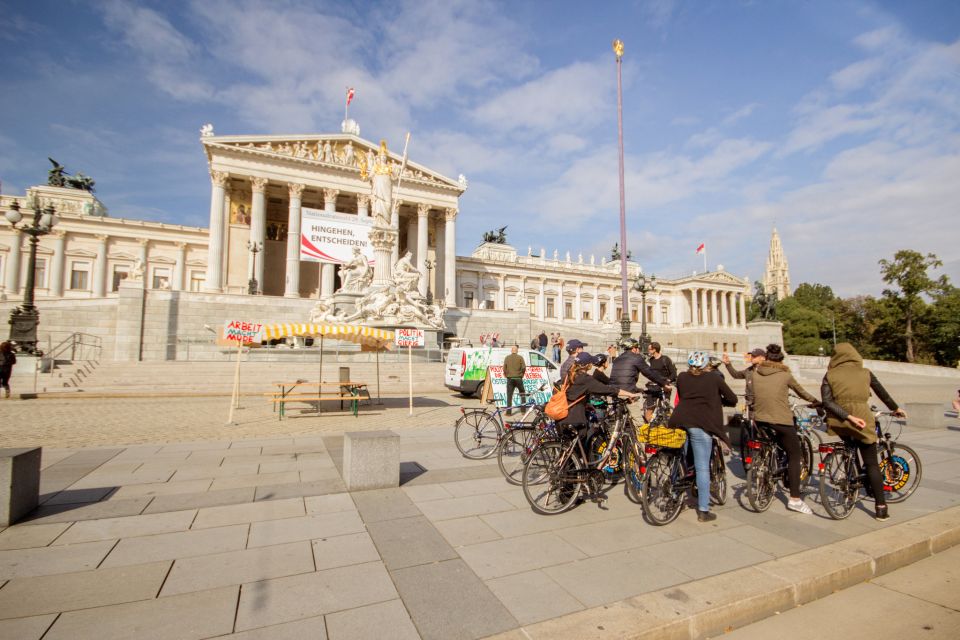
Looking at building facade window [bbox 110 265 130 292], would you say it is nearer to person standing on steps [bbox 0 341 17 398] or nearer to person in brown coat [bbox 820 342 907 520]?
person standing on steps [bbox 0 341 17 398]

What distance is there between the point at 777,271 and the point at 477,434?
144961 mm

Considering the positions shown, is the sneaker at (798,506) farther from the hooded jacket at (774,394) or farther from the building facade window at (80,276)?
the building facade window at (80,276)

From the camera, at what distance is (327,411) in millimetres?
13406

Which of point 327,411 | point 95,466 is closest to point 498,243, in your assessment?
point 327,411

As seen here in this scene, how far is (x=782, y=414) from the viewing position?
215 inches

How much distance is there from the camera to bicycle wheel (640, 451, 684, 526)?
5.10 metres

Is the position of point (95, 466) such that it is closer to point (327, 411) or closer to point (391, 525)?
point (391, 525)

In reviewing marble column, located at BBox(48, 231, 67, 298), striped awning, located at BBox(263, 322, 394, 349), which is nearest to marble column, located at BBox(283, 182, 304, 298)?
marble column, located at BBox(48, 231, 67, 298)

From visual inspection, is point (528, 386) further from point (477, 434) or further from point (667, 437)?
point (667, 437)

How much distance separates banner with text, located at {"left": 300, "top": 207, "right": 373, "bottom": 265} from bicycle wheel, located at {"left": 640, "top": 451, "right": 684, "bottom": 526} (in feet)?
97.1

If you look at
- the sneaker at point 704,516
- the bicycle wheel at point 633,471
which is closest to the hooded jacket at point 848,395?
the sneaker at point 704,516

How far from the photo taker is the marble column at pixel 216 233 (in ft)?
128

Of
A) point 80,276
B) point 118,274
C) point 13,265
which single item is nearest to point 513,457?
point 118,274

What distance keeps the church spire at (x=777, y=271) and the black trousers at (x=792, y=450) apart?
456ft
